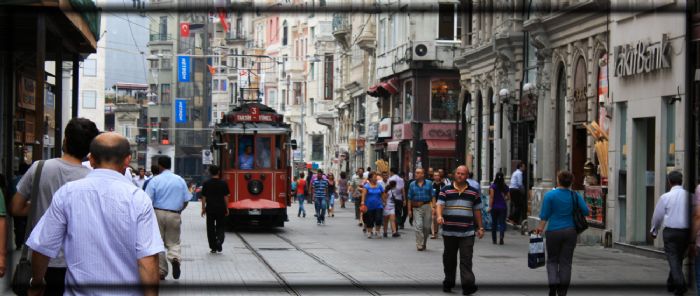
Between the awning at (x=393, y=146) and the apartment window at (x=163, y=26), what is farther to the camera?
the awning at (x=393, y=146)

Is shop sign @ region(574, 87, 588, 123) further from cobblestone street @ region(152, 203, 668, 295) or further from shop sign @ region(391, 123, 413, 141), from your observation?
shop sign @ region(391, 123, 413, 141)

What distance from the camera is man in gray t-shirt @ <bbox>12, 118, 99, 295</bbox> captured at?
7395 mm

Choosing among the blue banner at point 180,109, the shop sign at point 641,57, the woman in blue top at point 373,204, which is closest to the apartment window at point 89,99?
the woman in blue top at point 373,204

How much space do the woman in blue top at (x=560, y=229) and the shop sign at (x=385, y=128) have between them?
37184 millimetres

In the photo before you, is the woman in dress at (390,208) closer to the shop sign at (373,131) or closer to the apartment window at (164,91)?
the apartment window at (164,91)

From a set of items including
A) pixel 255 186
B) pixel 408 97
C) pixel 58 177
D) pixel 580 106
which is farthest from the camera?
pixel 408 97

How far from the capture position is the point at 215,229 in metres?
22.2

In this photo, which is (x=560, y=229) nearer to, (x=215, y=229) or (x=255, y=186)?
(x=215, y=229)

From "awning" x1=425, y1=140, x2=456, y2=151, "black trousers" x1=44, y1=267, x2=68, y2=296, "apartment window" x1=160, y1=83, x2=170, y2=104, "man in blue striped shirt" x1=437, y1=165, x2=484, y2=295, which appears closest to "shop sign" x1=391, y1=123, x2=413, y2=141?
"awning" x1=425, y1=140, x2=456, y2=151

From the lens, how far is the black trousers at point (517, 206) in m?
29.7

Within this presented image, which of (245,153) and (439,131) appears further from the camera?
(439,131)

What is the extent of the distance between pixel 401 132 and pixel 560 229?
35066 mm

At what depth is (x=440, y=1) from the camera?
6797 mm

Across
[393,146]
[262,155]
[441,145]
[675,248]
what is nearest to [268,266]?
[675,248]
